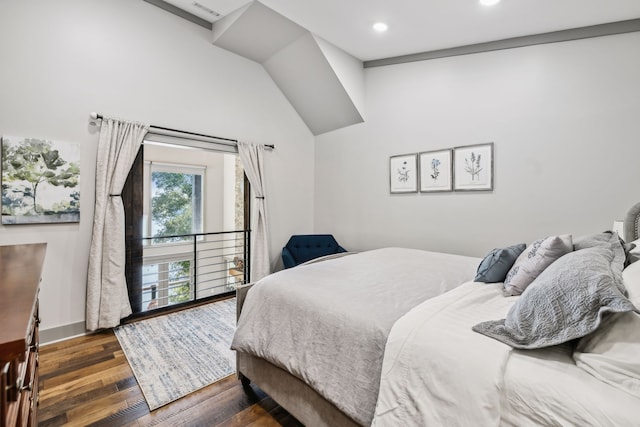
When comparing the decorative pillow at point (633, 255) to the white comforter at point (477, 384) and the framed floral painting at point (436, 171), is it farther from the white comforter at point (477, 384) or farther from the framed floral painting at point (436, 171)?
the framed floral painting at point (436, 171)

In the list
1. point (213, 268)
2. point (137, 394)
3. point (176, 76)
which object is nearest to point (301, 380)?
point (137, 394)

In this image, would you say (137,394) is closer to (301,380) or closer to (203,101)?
(301,380)

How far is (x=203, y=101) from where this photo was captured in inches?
134

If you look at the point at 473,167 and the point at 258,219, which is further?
the point at 258,219

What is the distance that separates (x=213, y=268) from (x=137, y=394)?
430cm

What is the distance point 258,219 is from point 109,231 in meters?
1.64

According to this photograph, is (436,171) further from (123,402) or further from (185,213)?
(185,213)

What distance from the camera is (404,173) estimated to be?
3.57 m

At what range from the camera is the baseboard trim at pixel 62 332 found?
98.4 inches

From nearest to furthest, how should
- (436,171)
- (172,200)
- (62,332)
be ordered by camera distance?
(62,332), (436,171), (172,200)

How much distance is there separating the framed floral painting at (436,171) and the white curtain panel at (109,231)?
3095mm

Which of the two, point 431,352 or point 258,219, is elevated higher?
point 258,219

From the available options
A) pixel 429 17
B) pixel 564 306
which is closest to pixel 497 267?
pixel 564 306

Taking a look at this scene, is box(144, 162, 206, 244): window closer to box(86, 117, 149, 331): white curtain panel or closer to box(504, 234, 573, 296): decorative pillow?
box(86, 117, 149, 331): white curtain panel
